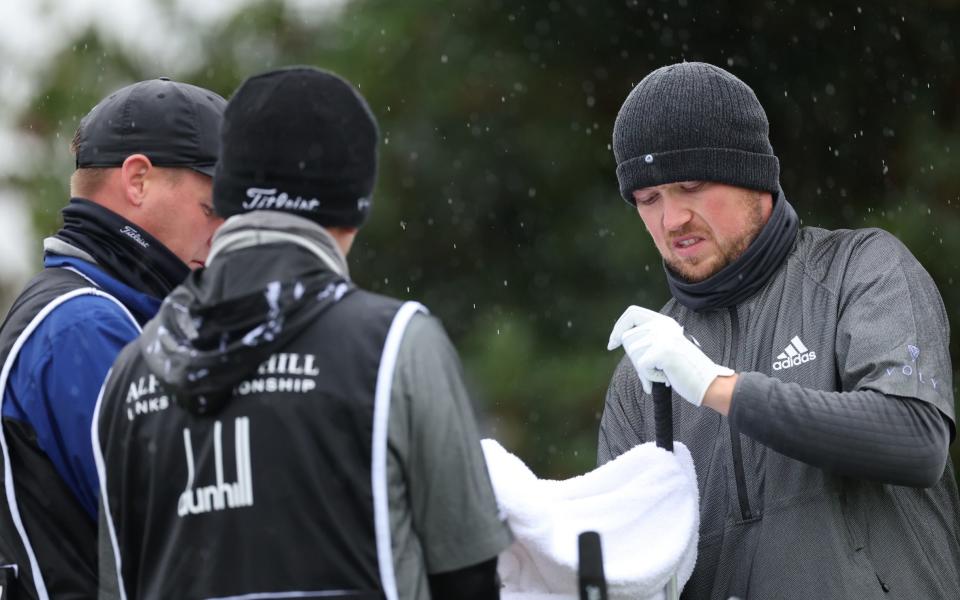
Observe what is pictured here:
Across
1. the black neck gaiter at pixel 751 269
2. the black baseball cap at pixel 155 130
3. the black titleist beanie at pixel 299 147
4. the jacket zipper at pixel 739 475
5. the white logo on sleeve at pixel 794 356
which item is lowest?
the jacket zipper at pixel 739 475

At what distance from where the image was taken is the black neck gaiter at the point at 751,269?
9.15 ft

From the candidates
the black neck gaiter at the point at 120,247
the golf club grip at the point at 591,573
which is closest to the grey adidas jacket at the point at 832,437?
the golf club grip at the point at 591,573

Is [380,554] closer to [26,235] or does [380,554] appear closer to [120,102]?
[120,102]

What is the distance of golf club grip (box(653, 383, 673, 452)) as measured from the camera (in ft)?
8.55

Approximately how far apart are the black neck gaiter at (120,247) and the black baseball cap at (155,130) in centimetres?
12

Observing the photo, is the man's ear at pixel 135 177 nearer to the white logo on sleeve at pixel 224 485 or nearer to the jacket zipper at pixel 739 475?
the white logo on sleeve at pixel 224 485

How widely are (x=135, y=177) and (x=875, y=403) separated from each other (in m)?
1.57

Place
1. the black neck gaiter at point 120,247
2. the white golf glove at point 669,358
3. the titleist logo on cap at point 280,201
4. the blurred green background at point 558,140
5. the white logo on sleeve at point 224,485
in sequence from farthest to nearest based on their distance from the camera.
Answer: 1. the blurred green background at point 558,140
2. the black neck gaiter at point 120,247
3. the white golf glove at point 669,358
4. the titleist logo on cap at point 280,201
5. the white logo on sleeve at point 224,485

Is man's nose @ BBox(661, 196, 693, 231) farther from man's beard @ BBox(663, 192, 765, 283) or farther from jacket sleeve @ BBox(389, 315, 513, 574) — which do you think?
jacket sleeve @ BBox(389, 315, 513, 574)

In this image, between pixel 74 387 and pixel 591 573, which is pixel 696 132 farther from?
pixel 74 387

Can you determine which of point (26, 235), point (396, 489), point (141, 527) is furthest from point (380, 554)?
point (26, 235)

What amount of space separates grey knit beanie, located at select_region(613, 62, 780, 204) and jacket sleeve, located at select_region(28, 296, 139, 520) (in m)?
1.18

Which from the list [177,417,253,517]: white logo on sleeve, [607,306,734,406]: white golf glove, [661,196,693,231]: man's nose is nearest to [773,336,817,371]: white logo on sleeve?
[607,306,734,406]: white golf glove

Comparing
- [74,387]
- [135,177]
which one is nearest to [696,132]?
[135,177]
